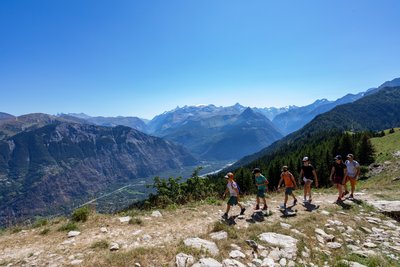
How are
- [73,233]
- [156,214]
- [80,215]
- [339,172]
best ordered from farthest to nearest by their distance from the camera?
[339,172]
[156,214]
[80,215]
[73,233]

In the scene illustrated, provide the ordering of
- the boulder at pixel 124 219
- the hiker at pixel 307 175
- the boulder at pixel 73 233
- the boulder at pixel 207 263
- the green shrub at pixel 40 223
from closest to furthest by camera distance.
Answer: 1. the boulder at pixel 207 263
2. the boulder at pixel 73 233
3. the boulder at pixel 124 219
4. the green shrub at pixel 40 223
5. the hiker at pixel 307 175

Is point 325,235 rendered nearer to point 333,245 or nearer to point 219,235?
point 333,245

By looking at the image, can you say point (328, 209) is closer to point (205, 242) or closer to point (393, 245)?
point (393, 245)

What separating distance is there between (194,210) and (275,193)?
9155mm

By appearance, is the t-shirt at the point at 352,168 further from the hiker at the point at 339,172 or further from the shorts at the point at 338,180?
the shorts at the point at 338,180

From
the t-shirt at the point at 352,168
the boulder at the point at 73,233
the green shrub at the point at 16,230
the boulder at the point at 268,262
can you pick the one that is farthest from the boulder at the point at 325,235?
the green shrub at the point at 16,230

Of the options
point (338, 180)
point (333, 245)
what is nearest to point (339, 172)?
point (338, 180)

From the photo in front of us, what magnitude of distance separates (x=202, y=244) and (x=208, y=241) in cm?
42

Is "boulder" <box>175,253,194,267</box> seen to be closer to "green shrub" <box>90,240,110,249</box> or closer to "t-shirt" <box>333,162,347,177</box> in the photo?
"green shrub" <box>90,240,110,249</box>

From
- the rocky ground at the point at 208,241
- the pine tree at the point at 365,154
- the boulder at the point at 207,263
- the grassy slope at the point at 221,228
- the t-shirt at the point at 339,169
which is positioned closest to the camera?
the boulder at the point at 207,263

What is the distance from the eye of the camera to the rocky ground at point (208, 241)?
8.55 m

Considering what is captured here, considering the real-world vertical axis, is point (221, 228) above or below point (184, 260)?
below

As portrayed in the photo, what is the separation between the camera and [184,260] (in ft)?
27.1

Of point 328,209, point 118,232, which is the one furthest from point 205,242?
point 328,209
